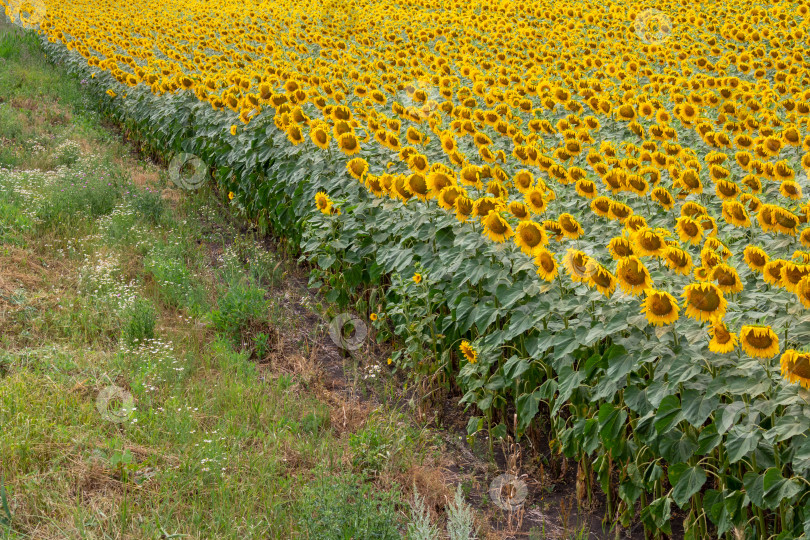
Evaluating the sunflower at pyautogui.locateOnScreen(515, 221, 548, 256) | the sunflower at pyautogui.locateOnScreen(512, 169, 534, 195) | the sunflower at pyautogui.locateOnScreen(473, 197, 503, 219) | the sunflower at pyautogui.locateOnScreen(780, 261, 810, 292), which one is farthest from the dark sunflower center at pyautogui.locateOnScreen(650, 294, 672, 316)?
the sunflower at pyautogui.locateOnScreen(512, 169, 534, 195)

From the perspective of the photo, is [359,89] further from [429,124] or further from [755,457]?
[755,457]

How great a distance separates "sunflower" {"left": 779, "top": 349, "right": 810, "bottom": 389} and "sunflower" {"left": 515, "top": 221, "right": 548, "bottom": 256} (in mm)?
1235

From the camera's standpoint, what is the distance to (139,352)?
435 cm

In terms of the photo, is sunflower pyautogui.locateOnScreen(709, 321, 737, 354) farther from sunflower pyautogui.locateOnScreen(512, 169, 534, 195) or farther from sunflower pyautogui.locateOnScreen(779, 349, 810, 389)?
sunflower pyautogui.locateOnScreen(512, 169, 534, 195)

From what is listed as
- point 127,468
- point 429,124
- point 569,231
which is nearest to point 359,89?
point 429,124

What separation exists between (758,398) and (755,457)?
22cm

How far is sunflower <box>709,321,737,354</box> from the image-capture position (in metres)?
2.67

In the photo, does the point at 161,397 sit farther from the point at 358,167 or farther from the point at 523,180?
the point at 523,180

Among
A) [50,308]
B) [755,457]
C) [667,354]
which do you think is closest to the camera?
[755,457]

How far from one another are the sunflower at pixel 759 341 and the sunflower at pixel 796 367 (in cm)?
7

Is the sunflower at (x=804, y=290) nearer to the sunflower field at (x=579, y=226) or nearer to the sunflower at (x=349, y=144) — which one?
the sunflower field at (x=579, y=226)

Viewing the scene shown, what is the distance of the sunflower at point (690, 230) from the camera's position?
3.44 metres
